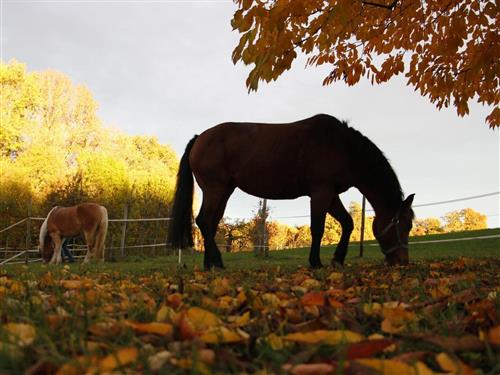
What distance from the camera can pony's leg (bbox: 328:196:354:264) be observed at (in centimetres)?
622

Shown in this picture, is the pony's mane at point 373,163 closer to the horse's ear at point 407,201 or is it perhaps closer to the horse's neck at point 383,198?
the horse's neck at point 383,198

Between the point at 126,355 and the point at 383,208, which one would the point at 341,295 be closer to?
the point at 126,355

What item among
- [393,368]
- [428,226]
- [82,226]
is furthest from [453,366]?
[428,226]

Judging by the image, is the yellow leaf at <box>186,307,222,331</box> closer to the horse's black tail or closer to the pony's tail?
the horse's black tail

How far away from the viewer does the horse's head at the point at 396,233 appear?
597cm

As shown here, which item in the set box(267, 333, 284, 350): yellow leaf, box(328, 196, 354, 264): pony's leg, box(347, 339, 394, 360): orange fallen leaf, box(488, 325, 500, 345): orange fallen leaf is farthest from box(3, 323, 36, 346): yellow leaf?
box(328, 196, 354, 264): pony's leg

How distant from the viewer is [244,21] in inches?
151

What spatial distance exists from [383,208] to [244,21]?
11.0 feet

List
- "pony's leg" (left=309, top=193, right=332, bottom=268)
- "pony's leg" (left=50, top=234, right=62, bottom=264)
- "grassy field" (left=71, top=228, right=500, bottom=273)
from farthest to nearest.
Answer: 1. "pony's leg" (left=50, top=234, right=62, bottom=264)
2. "grassy field" (left=71, top=228, right=500, bottom=273)
3. "pony's leg" (left=309, top=193, right=332, bottom=268)

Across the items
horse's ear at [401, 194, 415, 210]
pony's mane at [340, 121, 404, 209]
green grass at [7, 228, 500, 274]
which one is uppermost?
pony's mane at [340, 121, 404, 209]

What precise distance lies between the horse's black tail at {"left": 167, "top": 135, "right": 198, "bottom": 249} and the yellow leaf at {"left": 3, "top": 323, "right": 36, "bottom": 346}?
16.1 ft

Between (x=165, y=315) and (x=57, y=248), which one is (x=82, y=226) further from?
(x=165, y=315)

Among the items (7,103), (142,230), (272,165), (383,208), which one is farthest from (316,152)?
(7,103)

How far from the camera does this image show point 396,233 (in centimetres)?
598
